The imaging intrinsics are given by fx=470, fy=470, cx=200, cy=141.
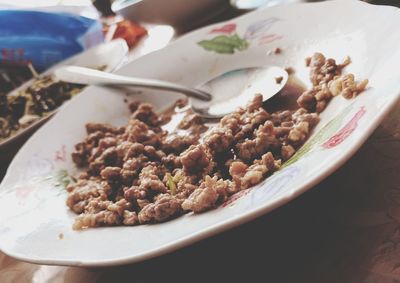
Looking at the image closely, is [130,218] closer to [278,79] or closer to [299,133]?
[299,133]

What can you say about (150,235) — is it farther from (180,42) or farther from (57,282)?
(180,42)

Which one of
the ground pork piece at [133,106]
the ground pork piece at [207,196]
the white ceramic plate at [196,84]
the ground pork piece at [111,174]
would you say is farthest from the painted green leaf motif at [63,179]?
the ground pork piece at [207,196]

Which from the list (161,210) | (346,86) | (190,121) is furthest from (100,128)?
(346,86)

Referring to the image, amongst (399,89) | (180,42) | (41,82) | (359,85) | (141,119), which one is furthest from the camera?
(41,82)

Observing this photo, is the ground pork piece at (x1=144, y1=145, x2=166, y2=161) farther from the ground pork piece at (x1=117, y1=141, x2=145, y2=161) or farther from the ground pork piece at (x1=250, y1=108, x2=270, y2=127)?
the ground pork piece at (x1=250, y1=108, x2=270, y2=127)

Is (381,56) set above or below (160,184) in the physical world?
above

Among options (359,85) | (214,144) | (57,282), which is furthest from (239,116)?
(57,282)

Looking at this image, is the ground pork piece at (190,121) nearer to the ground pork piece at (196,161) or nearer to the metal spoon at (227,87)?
the metal spoon at (227,87)
